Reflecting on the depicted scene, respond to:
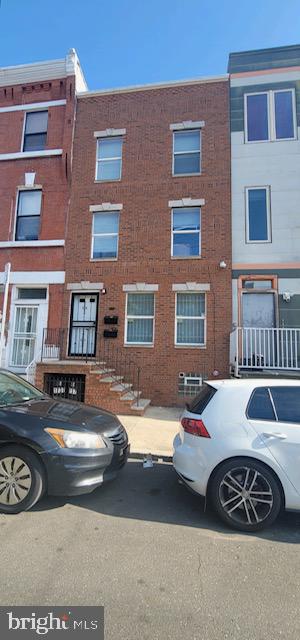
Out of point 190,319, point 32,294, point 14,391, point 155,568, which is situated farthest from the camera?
point 32,294

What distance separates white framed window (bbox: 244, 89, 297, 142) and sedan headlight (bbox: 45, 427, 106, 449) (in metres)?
10.9

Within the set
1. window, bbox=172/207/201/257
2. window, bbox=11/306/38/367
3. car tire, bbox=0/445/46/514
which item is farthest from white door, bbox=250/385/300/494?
window, bbox=11/306/38/367

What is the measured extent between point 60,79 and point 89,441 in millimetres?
13416

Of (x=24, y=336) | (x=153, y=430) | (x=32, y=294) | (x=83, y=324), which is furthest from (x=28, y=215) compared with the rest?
(x=153, y=430)

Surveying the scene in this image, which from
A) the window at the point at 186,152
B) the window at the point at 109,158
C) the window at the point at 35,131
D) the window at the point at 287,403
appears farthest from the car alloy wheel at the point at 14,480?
the window at the point at 35,131

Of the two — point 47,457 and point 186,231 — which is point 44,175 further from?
point 47,457

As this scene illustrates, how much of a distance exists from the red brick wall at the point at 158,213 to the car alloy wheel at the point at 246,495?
22.1 feet

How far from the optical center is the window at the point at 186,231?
37.0 ft

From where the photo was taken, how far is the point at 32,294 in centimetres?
1202

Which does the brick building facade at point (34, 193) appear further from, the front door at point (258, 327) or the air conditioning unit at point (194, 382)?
the front door at point (258, 327)

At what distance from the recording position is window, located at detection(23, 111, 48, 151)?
504 inches

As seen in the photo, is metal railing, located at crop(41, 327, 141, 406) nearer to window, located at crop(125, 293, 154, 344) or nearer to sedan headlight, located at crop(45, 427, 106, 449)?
window, located at crop(125, 293, 154, 344)

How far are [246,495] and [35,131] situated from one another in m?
13.7

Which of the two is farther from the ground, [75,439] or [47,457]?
[75,439]
